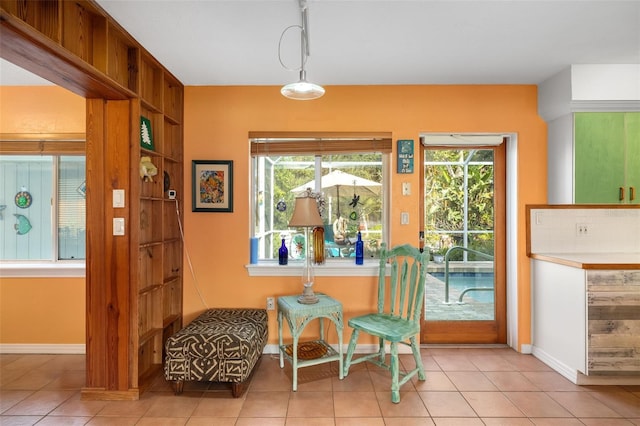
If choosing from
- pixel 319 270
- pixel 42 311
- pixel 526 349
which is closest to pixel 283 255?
pixel 319 270

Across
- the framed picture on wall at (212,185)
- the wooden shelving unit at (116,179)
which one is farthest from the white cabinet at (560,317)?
the wooden shelving unit at (116,179)

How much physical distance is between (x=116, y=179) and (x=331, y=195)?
1829 mm

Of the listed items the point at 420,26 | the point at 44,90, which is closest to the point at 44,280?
the point at 44,90

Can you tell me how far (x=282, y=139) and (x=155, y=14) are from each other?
1.47 m

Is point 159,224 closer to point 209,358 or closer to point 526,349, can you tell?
point 209,358

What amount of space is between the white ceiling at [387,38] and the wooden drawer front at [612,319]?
168 cm

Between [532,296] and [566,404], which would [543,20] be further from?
[566,404]

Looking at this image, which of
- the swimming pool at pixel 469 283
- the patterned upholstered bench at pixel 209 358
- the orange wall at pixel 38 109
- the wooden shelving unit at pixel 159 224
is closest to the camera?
the patterned upholstered bench at pixel 209 358

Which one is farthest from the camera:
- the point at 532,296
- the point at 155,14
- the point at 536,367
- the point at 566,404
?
the point at 532,296

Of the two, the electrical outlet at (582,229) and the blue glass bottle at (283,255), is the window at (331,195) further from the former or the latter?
the electrical outlet at (582,229)

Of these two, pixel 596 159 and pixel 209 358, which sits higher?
pixel 596 159

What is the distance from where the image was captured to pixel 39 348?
3213mm

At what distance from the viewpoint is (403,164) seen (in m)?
3.20

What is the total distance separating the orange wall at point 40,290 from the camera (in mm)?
3205
